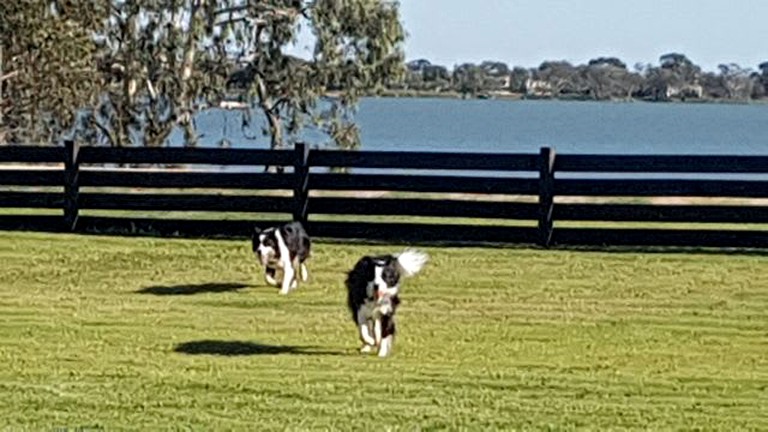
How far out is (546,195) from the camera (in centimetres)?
1995

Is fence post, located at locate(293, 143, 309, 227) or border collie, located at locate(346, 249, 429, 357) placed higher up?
border collie, located at locate(346, 249, 429, 357)

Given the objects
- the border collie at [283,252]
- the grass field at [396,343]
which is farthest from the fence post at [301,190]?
the border collie at [283,252]

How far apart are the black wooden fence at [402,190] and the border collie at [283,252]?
390 centimetres

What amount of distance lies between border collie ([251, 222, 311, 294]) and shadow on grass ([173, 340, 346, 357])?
297cm

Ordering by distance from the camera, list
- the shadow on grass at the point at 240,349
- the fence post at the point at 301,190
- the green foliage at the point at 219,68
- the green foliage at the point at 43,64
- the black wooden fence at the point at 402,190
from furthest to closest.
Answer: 1. the green foliage at the point at 219,68
2. the green foliage at the point at 43,64
3. the fence post at the point at 301,190
4. the black wooden fence at the point at 402,190
5. the shadow on grass at the point at 240,349

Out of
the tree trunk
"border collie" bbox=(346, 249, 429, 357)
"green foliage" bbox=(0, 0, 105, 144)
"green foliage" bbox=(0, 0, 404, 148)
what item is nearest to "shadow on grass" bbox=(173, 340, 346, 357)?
"border collie" bbox=(346, 249, 429, 357)

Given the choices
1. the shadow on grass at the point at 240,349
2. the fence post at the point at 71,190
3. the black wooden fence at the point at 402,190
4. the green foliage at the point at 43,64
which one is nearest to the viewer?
the shadow on grass at the point at 240,349

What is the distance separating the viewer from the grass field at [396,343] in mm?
10117

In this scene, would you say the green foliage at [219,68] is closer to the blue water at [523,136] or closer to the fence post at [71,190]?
the blue water at [523,136]

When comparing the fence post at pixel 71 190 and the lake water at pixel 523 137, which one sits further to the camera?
the lake water at pixel 523 137

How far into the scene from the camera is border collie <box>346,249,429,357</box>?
1235 centimetres

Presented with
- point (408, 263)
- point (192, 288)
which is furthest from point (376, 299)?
point (192, 288)

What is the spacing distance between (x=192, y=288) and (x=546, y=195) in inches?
207

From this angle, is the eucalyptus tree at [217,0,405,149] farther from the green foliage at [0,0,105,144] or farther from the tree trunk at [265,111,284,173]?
the green foliage at [0,0,105,144]
